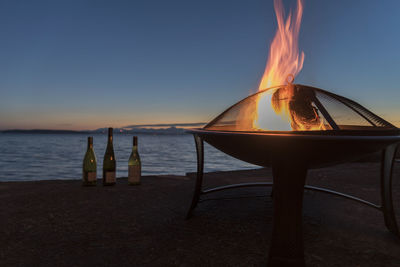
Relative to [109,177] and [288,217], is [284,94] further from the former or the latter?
[109,177]

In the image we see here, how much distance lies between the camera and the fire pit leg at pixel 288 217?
4.23 feet

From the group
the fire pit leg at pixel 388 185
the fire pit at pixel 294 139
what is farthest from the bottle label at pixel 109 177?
→ the fire pit leg at pixel 388 185

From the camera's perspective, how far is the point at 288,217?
1.30 m

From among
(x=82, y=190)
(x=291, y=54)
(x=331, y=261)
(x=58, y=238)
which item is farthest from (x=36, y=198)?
(x=291, y=54)

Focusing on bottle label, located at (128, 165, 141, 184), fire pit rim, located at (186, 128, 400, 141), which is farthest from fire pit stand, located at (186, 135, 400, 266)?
bottle label, located at (128, 165, 141, 184)

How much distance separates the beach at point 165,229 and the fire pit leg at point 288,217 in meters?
0.19

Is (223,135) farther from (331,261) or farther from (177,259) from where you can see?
(331,261)

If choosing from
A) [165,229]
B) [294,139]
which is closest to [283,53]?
[294,139]

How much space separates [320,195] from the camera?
3.04 metres

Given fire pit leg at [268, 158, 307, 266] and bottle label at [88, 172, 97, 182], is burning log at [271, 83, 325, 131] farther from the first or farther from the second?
bottle label at [88, 172, 97, 182]

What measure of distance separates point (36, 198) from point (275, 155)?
2505mm

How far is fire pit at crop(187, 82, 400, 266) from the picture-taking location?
1.28 m

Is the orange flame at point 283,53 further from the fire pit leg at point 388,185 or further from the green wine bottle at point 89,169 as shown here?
the green wine bottle at point 89,169

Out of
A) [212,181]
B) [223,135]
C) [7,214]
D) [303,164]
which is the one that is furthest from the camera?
[212,181]
